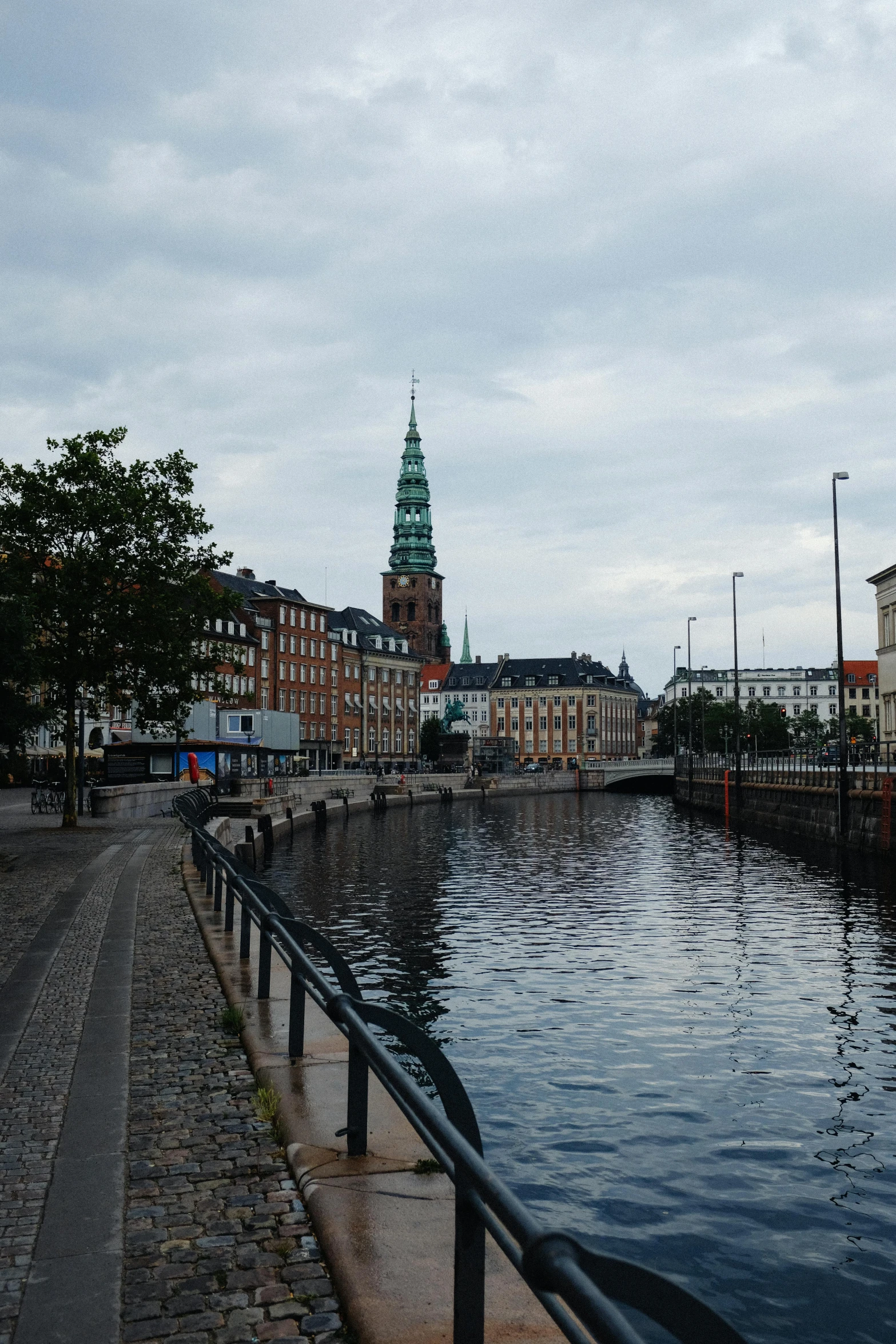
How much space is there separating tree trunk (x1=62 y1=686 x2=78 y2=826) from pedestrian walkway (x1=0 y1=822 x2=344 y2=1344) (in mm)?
24725

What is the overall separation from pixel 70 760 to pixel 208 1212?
107 ft

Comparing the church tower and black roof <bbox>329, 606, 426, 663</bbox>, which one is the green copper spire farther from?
black roof <bbox>329, 606, 426, 663</bbox>

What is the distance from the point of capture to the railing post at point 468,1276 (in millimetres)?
4238

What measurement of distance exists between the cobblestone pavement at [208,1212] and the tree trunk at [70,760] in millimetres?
27714

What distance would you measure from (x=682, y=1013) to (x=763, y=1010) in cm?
116

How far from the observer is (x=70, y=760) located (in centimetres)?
3728

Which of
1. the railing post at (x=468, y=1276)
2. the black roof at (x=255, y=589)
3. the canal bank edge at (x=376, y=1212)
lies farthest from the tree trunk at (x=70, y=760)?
the black roof at (x=255, y=589)

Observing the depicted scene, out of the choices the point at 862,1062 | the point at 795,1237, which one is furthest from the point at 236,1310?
the point at 862,1062

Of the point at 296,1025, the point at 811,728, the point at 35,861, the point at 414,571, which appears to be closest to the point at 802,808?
the point at 35,861

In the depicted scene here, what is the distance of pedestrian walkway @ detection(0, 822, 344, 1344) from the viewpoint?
519 cm

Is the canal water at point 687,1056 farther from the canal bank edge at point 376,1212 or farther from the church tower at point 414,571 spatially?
the church tower at point 414,571

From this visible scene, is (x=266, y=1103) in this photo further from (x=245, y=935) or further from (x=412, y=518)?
(x=412, y=518)

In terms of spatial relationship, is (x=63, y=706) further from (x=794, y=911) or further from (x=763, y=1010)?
(x=763, y=1010)

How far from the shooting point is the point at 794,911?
87.5ft
